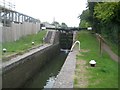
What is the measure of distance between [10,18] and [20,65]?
47.2 ft

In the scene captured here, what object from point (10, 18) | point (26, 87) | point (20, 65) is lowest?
point (26, 87)

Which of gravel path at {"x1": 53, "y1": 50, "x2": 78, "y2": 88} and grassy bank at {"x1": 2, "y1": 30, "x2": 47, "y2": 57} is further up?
grassy bank at {"x1": 2, "y1": 30, "x2": 47, "y2": 57}

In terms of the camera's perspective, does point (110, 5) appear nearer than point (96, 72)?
No

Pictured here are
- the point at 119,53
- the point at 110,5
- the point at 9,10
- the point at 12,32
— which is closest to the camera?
the point at 110,5

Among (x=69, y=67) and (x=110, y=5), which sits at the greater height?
(x=110, y=5)

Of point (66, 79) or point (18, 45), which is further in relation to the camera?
point (18, 45)

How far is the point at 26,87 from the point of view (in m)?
14.1

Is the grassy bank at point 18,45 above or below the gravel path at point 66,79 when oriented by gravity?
above

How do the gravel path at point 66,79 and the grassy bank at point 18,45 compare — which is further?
the grassy bank at point 18,45

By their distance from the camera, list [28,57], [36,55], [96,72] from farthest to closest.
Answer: [36,55], [28,57], [96,72]

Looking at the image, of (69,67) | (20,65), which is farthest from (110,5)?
(20,65)

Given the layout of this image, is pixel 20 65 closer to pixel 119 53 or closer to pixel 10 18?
pixel 119 53

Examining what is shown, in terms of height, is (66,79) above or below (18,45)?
below

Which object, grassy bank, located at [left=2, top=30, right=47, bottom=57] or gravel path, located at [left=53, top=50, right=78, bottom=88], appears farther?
grassy bank, located at [left=2, top=30, right=47, bottom=57]
